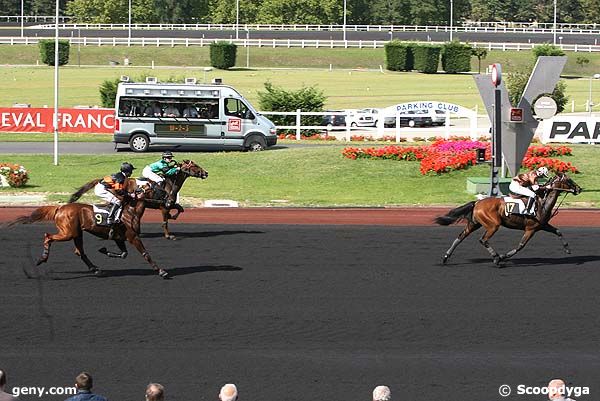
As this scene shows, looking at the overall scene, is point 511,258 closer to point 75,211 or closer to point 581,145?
point 75,211

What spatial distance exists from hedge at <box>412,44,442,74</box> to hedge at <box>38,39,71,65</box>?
2955 centimetres

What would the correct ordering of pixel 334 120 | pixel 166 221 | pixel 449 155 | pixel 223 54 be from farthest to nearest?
pixel 223 54 → pixel 334 120 → pixel 449 155 → pixel 166 221

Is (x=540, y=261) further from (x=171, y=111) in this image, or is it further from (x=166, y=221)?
(x=171, y=111)

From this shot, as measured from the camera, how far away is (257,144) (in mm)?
40312

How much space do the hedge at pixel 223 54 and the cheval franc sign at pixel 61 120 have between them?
41225 millimetres

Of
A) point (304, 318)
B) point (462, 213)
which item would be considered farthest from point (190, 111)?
point (304, 318)

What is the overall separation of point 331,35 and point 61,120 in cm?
6317

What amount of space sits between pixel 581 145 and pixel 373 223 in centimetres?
1663

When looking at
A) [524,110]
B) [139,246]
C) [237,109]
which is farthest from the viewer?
[237,109]

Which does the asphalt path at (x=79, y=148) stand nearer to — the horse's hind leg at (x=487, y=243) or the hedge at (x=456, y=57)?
the horse's hind leg at (x=487, y=243)

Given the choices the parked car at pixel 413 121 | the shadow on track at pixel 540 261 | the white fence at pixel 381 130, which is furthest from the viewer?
the parked car at pixel 413 121

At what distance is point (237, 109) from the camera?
1587 inches

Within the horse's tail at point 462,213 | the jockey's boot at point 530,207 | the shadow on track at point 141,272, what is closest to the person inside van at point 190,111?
the shadow on track at point 141,272

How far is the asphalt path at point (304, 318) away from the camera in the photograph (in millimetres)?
12938
